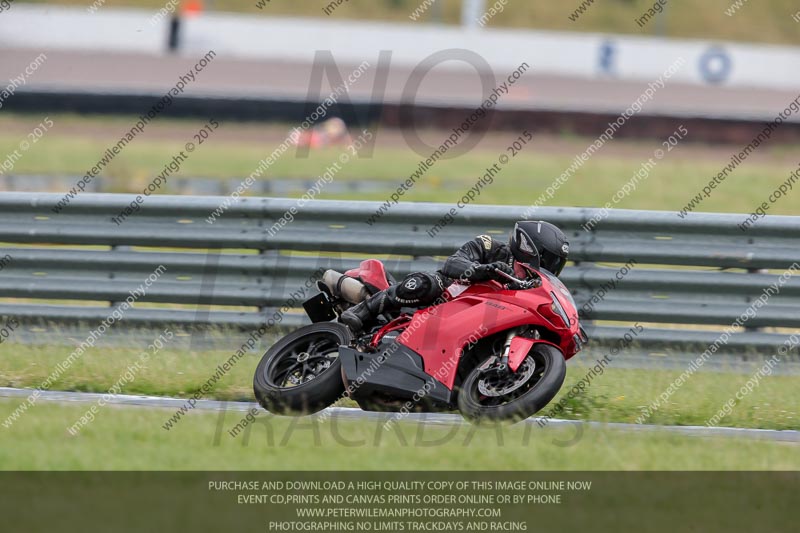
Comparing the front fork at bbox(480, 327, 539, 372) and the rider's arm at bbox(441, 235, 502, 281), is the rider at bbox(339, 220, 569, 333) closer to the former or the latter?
the rider's arm at bbox(441, 235, 502, 281)

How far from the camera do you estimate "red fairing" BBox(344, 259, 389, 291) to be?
7.51 metres

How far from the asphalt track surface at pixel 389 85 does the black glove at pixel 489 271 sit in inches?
694

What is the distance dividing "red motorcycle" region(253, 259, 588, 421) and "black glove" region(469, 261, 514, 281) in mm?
48

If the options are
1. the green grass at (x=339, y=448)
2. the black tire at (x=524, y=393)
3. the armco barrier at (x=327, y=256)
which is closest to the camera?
the green grass at (x=339, y=448)

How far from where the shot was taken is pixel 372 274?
24.8 feet

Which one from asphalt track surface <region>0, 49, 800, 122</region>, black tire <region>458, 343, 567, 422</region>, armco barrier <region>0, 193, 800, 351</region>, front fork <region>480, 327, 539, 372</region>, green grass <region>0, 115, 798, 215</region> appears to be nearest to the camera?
black tire <region>458, 343, 567, 422</region>

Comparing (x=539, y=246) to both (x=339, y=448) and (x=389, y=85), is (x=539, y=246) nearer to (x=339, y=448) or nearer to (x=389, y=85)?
(x=339, y=448)

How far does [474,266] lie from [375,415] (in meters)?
1.12

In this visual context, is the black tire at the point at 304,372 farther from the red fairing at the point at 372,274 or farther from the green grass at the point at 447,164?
the green grass at the point at 447,164

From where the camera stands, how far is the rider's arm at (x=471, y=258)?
6.97 m

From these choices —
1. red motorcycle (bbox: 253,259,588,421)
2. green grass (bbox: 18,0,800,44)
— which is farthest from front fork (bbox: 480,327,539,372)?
green grass (bbox: 18,0,800,44)

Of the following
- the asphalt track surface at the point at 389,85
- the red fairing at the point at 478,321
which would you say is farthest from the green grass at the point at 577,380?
the asphalt track surface at the point at 389,85
